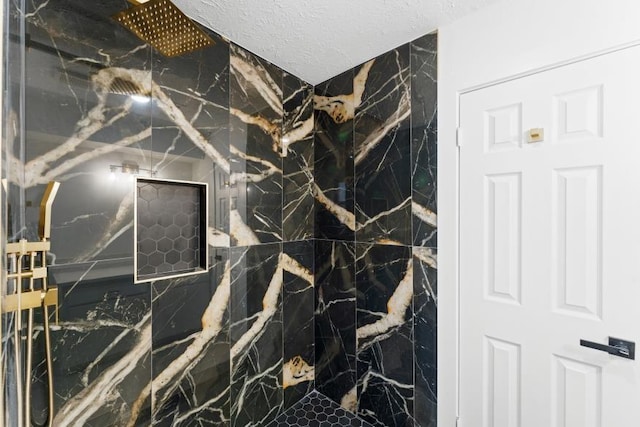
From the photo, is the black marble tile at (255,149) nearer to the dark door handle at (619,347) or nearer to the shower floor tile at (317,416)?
the shower floor tile at (317,416)

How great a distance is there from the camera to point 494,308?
4.38 feet

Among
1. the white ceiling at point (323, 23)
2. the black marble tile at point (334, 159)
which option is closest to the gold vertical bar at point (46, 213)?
the white ceiling at point (323, 23)

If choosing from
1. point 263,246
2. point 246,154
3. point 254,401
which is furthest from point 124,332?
point 246,154

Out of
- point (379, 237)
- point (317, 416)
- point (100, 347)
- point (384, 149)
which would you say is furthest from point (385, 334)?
point (100, 347)

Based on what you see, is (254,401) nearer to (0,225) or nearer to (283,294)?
(283,294)

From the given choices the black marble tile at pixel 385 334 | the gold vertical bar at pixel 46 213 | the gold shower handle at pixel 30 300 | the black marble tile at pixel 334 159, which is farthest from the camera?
the black marble tile at pixel 334 159

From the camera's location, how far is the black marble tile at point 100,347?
105 centimetres

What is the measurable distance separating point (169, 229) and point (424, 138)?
55.8 inches

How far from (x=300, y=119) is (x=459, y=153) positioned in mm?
1119

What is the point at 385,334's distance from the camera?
1.72 meters

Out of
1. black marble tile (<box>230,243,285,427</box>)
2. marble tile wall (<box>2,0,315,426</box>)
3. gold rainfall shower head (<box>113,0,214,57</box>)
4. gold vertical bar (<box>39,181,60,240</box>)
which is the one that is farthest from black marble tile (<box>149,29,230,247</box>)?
gold vertical bar (<box>39,181,60,240</box>)

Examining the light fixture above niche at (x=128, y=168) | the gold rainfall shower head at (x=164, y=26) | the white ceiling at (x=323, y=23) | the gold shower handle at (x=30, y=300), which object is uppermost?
the white ceiling at (x=323, y=23)

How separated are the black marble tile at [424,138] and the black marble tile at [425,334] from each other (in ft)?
0.37

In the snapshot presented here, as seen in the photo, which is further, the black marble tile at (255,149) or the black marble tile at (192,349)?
the black marble tile at (255,149)
